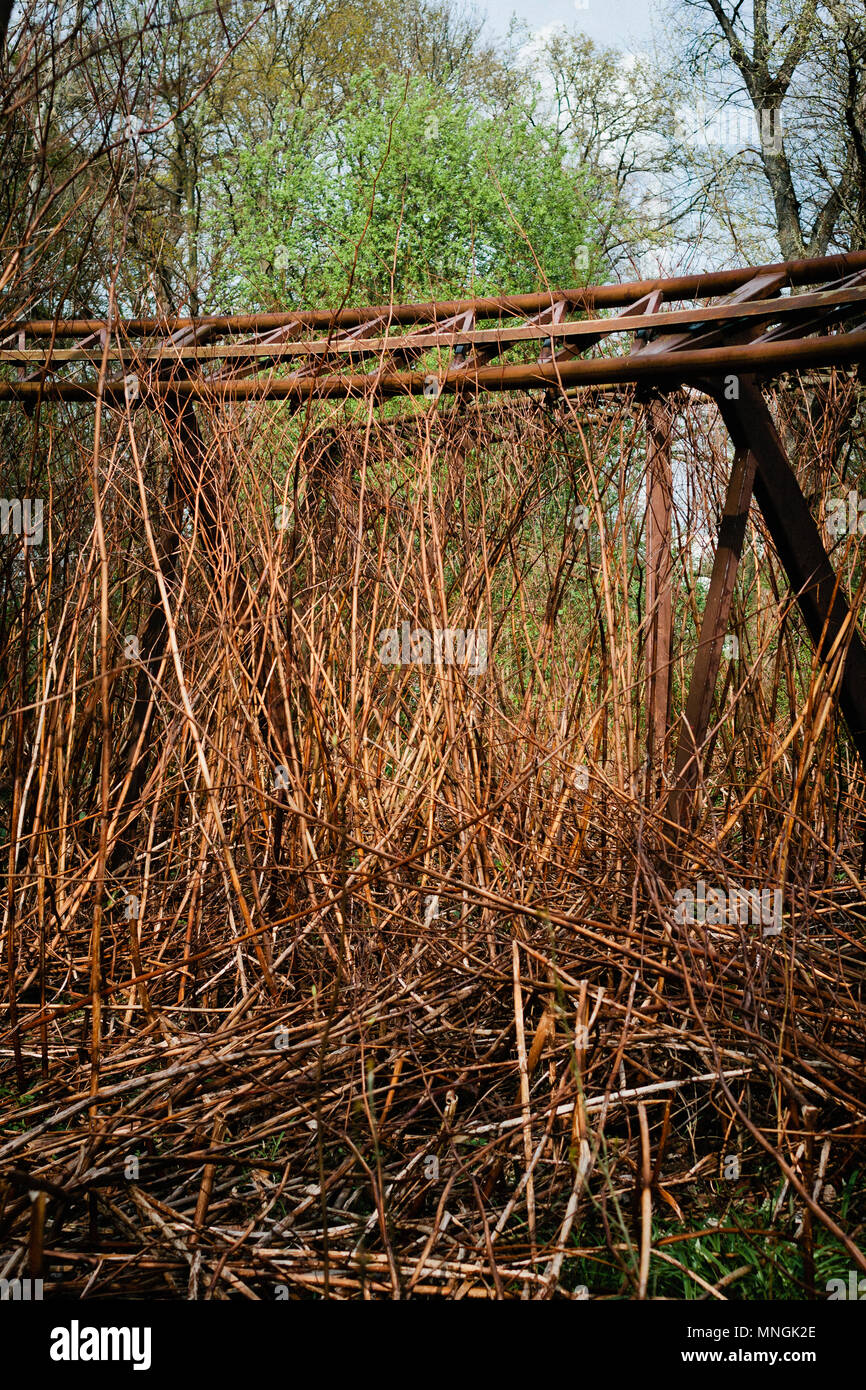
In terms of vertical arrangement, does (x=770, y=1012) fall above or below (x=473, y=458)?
below

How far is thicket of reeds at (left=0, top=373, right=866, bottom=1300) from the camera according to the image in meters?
1.64

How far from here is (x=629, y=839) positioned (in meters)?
2.19

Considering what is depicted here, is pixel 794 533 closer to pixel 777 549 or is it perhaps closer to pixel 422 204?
pixel 777 549

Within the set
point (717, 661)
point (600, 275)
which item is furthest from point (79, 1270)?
point (600, 275)

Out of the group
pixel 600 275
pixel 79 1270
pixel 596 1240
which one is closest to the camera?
pixel 79 1270

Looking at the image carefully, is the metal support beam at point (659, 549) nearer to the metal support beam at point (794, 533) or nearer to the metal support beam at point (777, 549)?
the metal support beam at point (777, 549)

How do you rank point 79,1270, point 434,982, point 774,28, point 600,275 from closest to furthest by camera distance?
point 79,1270, point 434,982, point 774,28, point 600,275

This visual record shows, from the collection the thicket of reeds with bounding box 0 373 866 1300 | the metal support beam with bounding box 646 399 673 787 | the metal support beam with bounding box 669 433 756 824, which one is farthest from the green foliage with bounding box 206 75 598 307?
the thicket of reeds with bounding box 0 373 866 1300

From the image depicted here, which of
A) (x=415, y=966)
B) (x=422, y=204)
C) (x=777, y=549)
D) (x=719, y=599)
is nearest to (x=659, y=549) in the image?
(x=719, y=599)

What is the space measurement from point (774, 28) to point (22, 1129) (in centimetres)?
1447

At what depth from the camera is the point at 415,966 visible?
7.48 ft

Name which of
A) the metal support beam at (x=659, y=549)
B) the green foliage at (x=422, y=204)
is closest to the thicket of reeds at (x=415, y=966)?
the metal support beam at (x=659, y=549)

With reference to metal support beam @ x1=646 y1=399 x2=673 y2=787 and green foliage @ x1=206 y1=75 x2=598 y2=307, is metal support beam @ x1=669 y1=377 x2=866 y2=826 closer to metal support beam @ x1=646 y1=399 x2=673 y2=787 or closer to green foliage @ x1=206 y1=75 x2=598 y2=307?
metal support beam @ x1=646 y1=399 x2=673 y2=787

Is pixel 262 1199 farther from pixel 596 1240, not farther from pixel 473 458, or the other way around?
pixel 473 458
